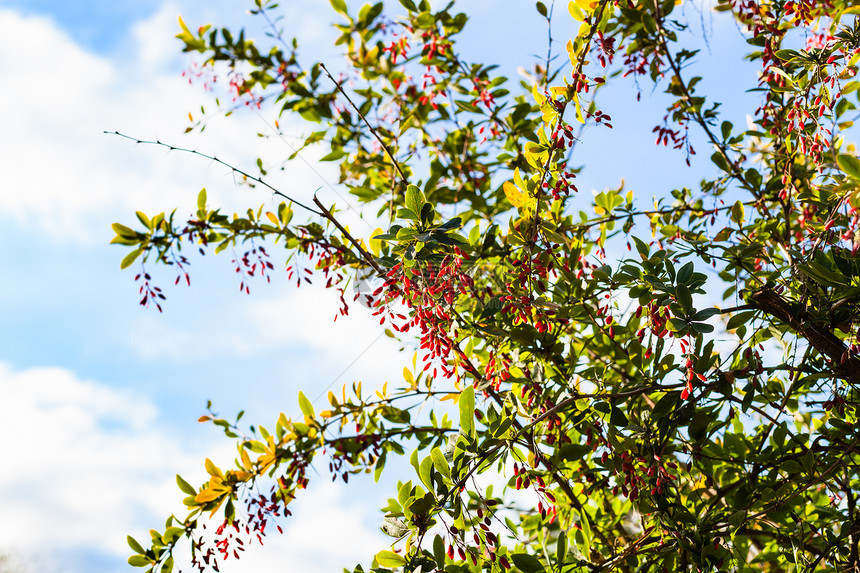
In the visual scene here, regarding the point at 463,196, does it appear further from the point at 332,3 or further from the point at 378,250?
the point at 332,3

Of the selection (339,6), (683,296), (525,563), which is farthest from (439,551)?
(339,6)

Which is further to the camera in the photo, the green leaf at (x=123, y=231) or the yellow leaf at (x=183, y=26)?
the yellow leaf at (x=183, y=26)

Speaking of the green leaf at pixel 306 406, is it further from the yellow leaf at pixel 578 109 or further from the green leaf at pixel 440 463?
the yellow leaf at pixel 578 109

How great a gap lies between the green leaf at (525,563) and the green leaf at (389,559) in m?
0.25

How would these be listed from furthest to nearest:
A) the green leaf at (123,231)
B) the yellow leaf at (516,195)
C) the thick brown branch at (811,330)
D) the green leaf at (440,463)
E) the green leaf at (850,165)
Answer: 1. the green leaf at (123,231)
2. the yellow leaf at (516,195)
3. the thick brown branch at (811,330)
4. the green leaf at (440,463)
5. the green leaf at (850,165)

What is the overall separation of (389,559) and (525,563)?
30cm

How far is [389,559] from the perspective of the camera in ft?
3.74

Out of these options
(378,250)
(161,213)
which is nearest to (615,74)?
(378,250)

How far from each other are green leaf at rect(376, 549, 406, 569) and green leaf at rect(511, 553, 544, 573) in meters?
0.25

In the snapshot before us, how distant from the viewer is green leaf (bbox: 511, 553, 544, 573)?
1277mm

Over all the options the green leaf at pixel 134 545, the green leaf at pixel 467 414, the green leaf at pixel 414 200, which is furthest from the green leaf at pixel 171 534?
the green leaf at pixel 414 200

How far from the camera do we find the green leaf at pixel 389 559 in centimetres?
114

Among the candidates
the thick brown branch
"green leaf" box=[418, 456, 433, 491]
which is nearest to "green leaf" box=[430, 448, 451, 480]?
"green leaf" box=[418, 456, 433, 491]

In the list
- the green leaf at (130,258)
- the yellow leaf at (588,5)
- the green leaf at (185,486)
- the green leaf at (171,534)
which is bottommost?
the green leaf at (171,534)
